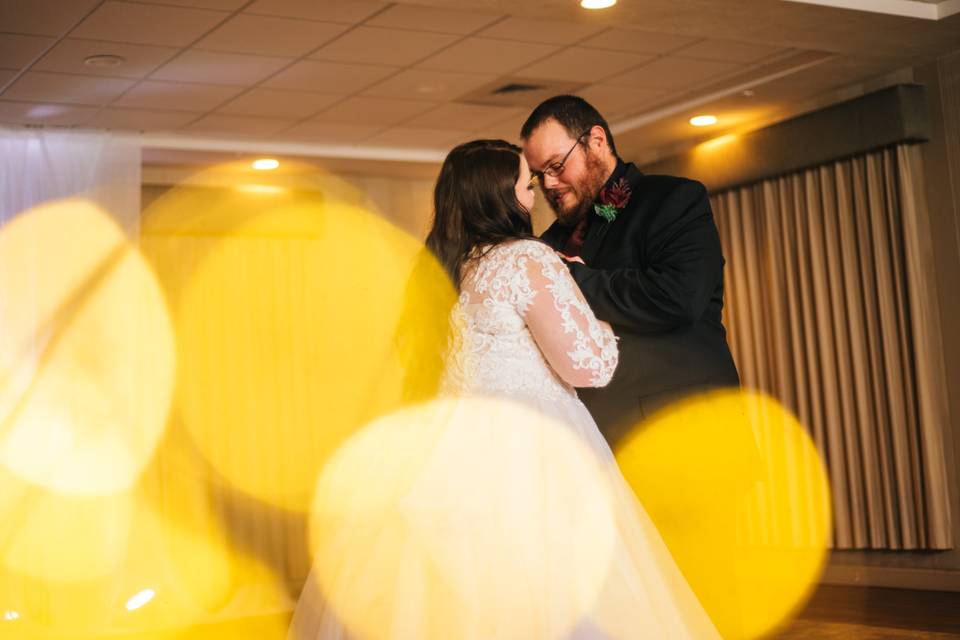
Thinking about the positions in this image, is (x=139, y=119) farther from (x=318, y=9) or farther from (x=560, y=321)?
(x=560, y=321)

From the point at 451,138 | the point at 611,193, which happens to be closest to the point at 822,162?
the point at 451,138

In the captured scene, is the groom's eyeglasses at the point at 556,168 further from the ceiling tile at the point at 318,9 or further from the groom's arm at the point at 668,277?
the ceiling tile at the point at 318,9

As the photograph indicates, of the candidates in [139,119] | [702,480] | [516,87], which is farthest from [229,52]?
[702,480]

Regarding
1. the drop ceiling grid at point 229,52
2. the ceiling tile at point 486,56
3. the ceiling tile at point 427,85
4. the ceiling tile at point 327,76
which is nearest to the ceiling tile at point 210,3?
the drop ceiling grid at point 229,52

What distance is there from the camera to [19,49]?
5.34 metres

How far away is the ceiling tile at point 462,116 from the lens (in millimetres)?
6844

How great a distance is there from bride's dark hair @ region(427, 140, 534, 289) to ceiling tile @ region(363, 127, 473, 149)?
4663mm

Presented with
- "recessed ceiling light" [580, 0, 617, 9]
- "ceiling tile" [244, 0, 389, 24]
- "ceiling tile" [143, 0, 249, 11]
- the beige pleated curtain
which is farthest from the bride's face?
the beige pleated curtain

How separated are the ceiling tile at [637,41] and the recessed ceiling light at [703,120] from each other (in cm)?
136

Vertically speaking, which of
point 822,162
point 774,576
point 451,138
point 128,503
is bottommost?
point 774,576

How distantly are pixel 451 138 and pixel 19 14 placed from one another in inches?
130

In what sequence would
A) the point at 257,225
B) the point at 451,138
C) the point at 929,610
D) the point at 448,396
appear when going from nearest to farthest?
the point at 448,396
the point at 929,610
the point at 451,138
the point at 257,225

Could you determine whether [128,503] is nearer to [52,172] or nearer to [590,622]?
[52,172]

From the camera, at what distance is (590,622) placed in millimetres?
2498
